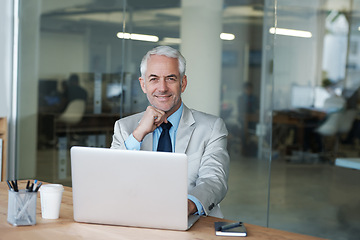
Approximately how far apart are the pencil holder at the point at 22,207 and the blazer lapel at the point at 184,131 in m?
0.95

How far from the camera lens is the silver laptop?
171 cm

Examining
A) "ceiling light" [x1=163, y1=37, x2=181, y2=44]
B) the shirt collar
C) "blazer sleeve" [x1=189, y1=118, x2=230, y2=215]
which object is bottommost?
"blazer sleeve" [x1=189, y1=118, x2=230, y2=215]

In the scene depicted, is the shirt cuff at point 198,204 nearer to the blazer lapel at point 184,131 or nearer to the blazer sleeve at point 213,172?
the blazer sleeve at point 213,172

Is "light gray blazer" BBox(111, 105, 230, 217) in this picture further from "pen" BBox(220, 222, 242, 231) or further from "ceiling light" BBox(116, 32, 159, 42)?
"ceiling light" BBox(116, 32, 159, 42)

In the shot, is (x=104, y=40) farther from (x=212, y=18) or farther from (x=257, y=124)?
(x=257, y=124)

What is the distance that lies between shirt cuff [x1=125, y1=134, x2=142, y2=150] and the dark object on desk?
0.77 m

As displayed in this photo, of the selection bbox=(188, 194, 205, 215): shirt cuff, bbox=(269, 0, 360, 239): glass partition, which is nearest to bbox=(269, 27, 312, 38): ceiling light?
bbox=(269, 0, 360, 239): glass partition

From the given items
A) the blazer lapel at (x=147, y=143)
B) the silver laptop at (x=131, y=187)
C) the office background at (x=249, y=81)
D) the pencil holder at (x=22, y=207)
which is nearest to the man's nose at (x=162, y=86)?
the blazer lapel at (x=147, y=143)

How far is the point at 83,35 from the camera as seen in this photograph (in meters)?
4.67

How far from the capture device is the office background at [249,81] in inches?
131

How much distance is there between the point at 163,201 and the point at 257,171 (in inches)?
82.0

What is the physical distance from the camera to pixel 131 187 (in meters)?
1.73

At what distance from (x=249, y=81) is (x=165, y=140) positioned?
4.25 ft

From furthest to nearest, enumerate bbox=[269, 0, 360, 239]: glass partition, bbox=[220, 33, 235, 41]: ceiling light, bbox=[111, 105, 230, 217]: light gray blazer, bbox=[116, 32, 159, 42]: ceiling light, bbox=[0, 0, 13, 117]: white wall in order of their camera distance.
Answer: bbox=[0, 0, 13, 117]: white wall < bbox=[116, 32, 159, 42]: ceiling light < bbox=[220, 33, 235, 41]: ceiling light < bbox=[269, 0, 360, 239]: glass partition < bbox=[111, 105, 230, 217]: light gray blazer
